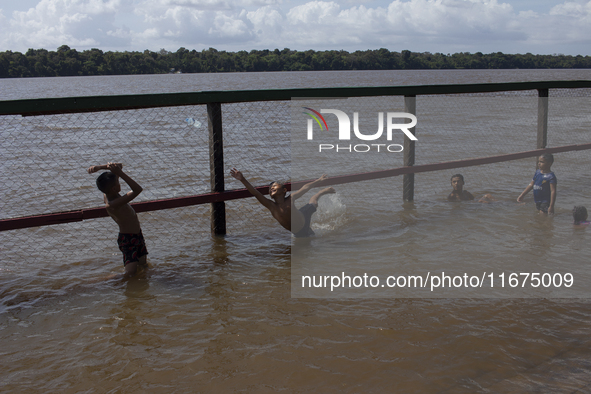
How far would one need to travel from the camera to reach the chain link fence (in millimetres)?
6590

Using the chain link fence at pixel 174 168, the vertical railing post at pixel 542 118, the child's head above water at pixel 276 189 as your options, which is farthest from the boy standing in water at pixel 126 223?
the vertical railing post at pixel 542 118

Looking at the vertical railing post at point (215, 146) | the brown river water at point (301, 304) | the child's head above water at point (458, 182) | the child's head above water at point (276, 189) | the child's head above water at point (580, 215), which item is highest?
the vertical railing post at point (215, 146)

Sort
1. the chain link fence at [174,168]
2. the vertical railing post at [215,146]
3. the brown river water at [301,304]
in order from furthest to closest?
the chain link fence at [174,168]
the vertical railing post at [215,146]
the brown river water at [301,304]

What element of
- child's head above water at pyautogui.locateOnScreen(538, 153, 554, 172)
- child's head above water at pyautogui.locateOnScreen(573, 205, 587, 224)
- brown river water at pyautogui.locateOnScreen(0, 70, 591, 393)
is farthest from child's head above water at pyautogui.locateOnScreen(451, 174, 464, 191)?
child's head above water at pyautogui.locateOnScreen(573, 205, 587, 224)

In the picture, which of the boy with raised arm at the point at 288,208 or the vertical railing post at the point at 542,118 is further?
the vertical railing post at the point at 542,118

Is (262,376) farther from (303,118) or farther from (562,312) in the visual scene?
(303,118)

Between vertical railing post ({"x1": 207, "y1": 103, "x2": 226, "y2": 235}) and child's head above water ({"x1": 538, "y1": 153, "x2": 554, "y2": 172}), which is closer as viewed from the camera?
vertical railing post ({"x1": 207, "y1": 103, "x2": 226, "y2": 235})

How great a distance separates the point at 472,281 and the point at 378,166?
6916 mm

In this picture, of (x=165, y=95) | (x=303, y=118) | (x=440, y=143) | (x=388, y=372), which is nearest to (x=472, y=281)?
(x=388, y=372)

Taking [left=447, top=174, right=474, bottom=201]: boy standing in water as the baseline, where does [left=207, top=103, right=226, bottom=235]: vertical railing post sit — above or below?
above

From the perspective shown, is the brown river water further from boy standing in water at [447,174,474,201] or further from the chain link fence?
boy standing in water at [447,174,474,201]

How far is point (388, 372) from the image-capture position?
10.5ft

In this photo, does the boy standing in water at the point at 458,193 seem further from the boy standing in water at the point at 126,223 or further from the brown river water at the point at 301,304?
the boy standing in water at the point at 126,223

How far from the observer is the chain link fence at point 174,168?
6.59 meters
